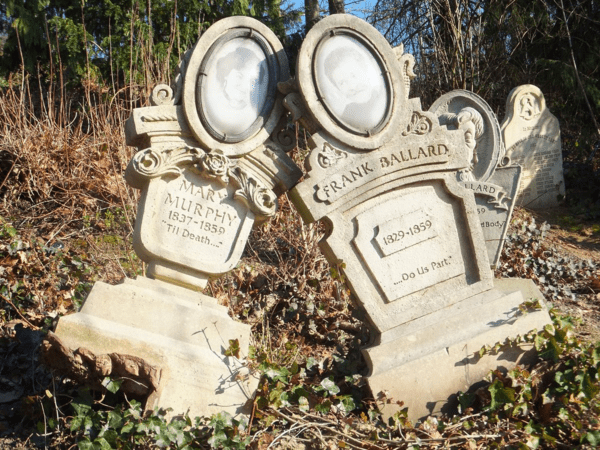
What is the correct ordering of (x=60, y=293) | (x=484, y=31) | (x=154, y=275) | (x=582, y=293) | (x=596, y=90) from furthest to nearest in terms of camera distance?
1. (x=484, y=31)
2. (x=596, y=90)
3. (x=582, y=293)
4. (x=60, y=293)
5. (x=154, y=275)

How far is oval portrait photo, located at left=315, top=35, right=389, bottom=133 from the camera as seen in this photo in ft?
13.8

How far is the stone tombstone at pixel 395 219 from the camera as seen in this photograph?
4.05 meters

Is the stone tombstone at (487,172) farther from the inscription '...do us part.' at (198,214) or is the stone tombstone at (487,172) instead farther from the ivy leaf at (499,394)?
the inscription '...do us part.' at (198,214)

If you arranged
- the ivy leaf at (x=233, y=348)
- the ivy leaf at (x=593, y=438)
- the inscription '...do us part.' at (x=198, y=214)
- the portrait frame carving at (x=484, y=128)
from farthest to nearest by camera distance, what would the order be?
the portrait frame carving at (x=484, y=128), the inscription '...do us part.' at (x=198, y=214), the ivy leaf at (x=233, y=348), the ivy leaf at (x=593, y=438)

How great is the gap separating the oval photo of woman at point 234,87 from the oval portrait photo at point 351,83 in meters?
0.36

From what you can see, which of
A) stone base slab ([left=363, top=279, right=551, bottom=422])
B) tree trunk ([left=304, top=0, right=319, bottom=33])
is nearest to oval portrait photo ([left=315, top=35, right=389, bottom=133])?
stone base slab ([left=363, top=279, right=551, bottom=422])

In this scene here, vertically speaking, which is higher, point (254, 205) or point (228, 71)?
point (228, 71)

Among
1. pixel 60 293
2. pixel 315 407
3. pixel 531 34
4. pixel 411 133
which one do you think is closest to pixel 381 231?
pixel 411 133

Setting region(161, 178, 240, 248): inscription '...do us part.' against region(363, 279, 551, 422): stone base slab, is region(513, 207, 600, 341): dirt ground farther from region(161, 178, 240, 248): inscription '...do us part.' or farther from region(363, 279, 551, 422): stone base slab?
region(161, 178, 240, 248): inscription '...do us part.'

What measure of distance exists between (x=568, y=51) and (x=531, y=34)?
81 cm

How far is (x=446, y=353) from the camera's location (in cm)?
404

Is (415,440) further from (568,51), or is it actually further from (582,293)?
(568,51)

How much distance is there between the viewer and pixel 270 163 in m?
4.17

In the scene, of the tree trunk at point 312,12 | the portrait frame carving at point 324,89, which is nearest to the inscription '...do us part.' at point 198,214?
the portrait frame carving at point 324,89
